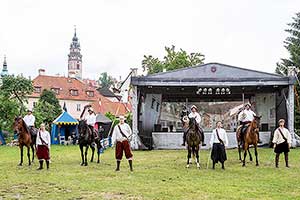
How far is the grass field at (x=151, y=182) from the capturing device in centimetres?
797

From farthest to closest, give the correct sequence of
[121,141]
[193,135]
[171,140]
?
1. [171,140]
2. [193,135]
3. [121,141]

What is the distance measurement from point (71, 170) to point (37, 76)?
4963cm

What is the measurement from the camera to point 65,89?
60000 millimetres

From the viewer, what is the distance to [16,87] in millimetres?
36156

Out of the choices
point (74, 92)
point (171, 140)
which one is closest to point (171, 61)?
point (171, 140)

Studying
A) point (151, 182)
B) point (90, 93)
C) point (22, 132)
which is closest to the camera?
point (151, 182)

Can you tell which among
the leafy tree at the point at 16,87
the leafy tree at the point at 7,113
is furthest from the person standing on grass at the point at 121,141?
the leafy tree at the point at 16,87

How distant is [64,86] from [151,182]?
5250 centimetres

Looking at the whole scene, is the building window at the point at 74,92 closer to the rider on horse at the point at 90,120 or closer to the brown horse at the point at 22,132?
the rider on horse at the point at 90,120

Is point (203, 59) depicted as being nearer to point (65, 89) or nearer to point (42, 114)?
point (42, 114)

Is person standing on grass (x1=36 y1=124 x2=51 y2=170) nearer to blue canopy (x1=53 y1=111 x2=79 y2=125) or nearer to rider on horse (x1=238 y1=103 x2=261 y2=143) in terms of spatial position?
rider on horse (x1=238 y1=103 x2=261 y2=143)

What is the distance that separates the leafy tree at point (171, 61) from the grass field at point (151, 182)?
1065 inches

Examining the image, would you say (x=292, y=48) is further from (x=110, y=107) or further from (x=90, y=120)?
(x=110, y=107)

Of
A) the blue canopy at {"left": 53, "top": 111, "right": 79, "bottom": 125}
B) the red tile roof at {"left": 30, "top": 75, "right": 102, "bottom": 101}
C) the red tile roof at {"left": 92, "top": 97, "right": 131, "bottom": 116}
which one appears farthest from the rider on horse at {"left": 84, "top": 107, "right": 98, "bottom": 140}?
the red tile roof at {"left": 30, "top": 75, "right": 102, "bottom": 101}
